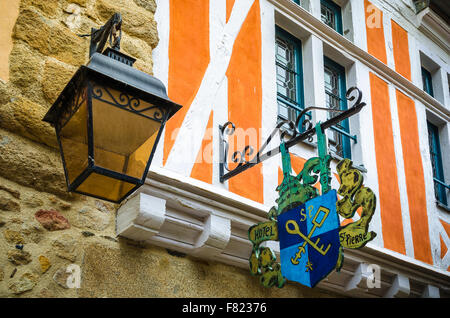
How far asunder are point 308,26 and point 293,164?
1.55 metres

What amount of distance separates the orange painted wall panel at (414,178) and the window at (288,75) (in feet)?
4.40

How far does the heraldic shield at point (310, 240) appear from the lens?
3.09 meters

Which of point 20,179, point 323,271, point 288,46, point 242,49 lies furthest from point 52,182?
point 288,46

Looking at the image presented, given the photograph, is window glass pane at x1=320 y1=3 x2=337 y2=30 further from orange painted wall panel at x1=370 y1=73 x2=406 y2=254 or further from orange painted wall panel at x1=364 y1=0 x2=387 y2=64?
orange painted wall panel at x1=370 y1=73 x2=406 y2=254

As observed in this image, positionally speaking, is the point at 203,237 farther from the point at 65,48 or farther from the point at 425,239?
the point at 425,239

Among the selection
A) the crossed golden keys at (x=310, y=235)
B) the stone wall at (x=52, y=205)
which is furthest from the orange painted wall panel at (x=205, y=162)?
the crossed golden keys at (x=310, y=235)

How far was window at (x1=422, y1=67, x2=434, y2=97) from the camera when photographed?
7551mm

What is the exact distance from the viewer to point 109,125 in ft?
9.00

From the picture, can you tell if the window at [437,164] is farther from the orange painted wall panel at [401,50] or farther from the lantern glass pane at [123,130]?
the lantern glass pane at [123,130]

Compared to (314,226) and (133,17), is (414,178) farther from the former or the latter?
(133,17)

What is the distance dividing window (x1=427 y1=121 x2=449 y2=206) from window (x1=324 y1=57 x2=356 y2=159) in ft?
5.07

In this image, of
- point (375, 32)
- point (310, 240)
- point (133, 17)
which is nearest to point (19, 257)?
point (310, 240)

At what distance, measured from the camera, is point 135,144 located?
2826 millimetres

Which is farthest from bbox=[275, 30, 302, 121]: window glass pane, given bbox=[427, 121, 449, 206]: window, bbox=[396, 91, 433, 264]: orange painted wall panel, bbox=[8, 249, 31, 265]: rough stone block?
bbox=[8, 249, 31, 265]: rough stone block
